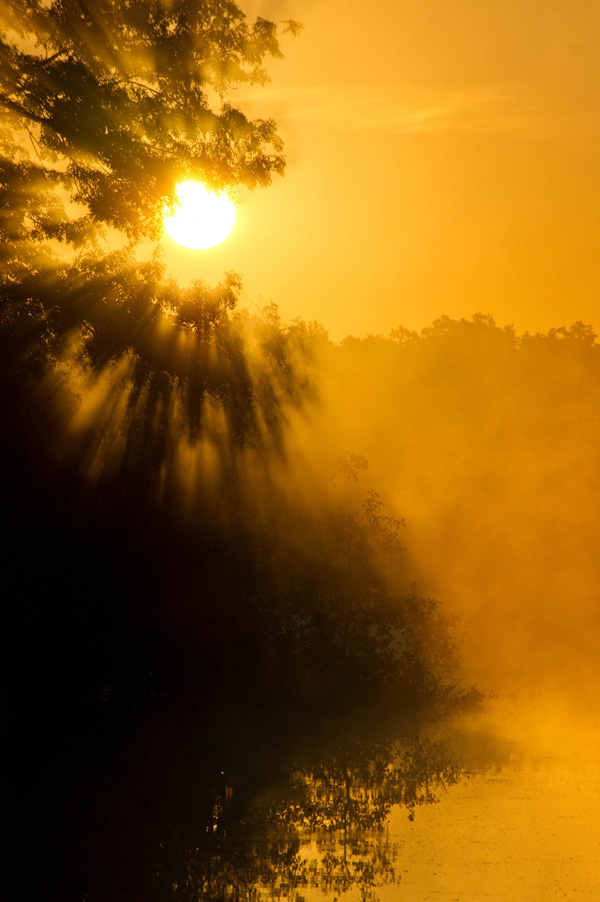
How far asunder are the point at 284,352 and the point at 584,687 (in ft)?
61.0

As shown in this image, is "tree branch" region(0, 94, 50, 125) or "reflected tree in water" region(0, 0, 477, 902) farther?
"tree branch" region(0, 94, 50, 125)

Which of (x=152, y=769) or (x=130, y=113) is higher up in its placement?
(x=130, y=113)

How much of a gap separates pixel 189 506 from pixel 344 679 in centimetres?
737

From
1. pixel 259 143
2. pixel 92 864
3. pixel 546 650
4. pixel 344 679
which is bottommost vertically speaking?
pixel 92 864

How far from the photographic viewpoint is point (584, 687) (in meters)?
27.0

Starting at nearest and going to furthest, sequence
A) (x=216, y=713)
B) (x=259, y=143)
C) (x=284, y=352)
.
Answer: (x=259, y=143) < (x=284, y=352) < (x=216, y=713)

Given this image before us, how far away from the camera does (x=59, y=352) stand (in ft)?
44.7

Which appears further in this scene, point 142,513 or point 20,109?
point 142,513

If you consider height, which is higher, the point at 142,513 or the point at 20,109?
the point at 20,109

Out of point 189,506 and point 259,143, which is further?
point 189,506

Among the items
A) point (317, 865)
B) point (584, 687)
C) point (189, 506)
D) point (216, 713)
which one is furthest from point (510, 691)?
point (317, 865)

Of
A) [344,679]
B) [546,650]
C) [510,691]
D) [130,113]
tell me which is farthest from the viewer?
[546,650]

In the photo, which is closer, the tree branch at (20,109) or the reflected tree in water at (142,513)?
the reflected tree in water at (142,513)

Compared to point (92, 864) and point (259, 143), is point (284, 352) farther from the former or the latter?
point (92, 864)
